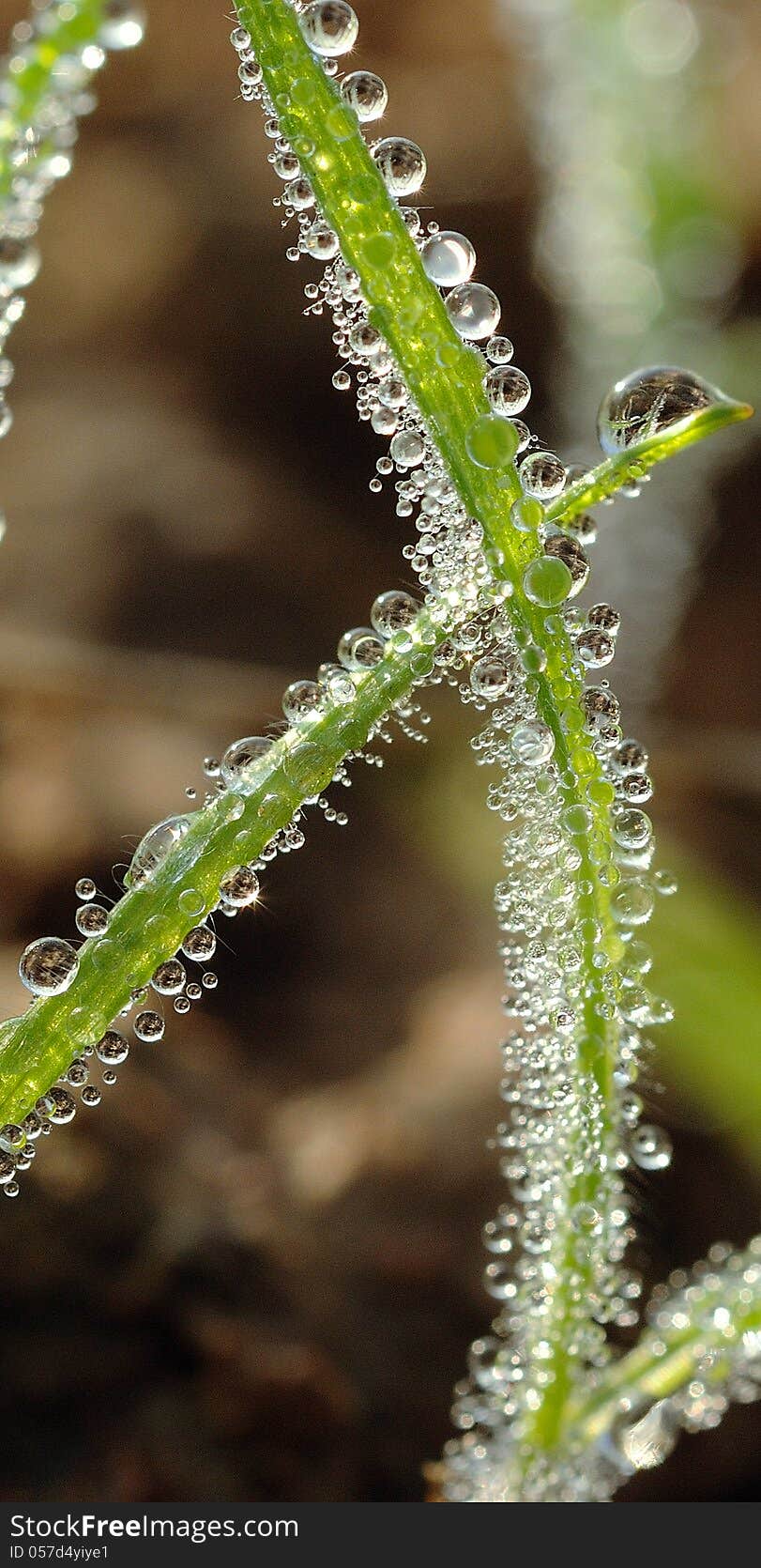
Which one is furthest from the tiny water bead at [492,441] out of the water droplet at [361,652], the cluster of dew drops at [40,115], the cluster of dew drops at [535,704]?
the cluster of dew drops at [40,115]

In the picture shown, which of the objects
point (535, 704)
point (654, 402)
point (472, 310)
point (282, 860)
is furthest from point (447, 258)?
point (282, 860)

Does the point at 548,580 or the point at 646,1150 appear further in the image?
the point at 646,1150

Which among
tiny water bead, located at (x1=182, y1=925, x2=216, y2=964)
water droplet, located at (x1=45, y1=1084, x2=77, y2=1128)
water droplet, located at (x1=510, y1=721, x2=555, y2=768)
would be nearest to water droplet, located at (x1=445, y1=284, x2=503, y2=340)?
water droplet, located at (x1=510, y1=721, x2=555, y2=768)

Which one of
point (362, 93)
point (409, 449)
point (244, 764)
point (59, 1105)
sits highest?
point (362, 93)

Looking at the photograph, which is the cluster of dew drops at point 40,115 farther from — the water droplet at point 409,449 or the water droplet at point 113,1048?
the water droplet at point 113,1048

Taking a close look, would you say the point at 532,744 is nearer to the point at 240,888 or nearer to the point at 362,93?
the point at 240,888

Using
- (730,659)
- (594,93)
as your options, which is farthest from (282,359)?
(730,659)

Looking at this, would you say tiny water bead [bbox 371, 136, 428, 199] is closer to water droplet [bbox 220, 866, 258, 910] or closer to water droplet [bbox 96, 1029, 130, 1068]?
water droplet [bbox 220, 866, 258, 910]
